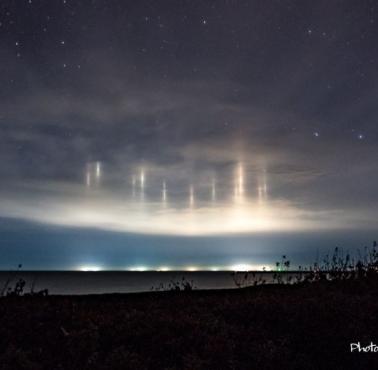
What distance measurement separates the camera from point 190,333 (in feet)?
28.5

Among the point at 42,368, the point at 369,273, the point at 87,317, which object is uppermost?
the point at 369,273

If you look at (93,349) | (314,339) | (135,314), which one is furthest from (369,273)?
(93,349)

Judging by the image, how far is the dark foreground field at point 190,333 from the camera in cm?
759

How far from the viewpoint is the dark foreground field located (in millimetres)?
7594

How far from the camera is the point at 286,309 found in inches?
408

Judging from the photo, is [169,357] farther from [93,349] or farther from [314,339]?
[314,339]

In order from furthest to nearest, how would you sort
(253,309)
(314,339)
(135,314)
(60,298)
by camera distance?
(60,298) < (253,309) < (135,314) < (314,339)

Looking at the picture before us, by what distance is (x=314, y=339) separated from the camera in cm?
872

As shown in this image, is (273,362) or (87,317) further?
(87,317)

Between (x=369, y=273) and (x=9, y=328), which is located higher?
(x=369, y=273)

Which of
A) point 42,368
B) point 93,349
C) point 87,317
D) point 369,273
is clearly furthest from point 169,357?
point 369,273

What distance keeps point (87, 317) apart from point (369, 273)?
36.4 feet

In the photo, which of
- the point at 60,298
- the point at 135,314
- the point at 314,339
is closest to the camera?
the point at 314,339

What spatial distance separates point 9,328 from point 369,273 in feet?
41.5
